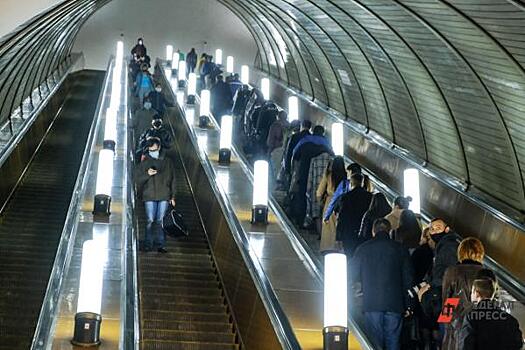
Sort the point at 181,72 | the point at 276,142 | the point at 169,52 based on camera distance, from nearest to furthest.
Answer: the point at 276,142
the point at 181,72
the point at 169,52

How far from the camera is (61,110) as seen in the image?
27391 millimetres

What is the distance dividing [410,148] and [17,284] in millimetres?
7522

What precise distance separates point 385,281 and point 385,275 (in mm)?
51

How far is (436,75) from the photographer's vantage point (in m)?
15.0

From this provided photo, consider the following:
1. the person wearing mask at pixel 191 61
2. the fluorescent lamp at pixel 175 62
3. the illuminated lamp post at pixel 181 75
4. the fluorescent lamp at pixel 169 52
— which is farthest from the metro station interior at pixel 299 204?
the fluorescent lamp at pixel 169 52

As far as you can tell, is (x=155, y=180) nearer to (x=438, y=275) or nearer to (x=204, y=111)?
(x=438, y=275)

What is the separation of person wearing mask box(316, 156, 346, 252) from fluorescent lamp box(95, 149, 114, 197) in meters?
2.51

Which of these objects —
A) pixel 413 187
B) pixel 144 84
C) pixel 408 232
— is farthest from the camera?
pixel 144 84

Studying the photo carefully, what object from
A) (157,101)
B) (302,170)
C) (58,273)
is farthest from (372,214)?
(157,101)

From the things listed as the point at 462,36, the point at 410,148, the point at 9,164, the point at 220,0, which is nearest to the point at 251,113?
the point at 410,148

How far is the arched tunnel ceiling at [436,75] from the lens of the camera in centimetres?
1159

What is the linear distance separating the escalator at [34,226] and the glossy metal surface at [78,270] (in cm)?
117

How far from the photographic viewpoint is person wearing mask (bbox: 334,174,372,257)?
1091 centimetres

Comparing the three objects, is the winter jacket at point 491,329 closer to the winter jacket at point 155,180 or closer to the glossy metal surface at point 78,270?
the glossy metal surface at point 78,270
